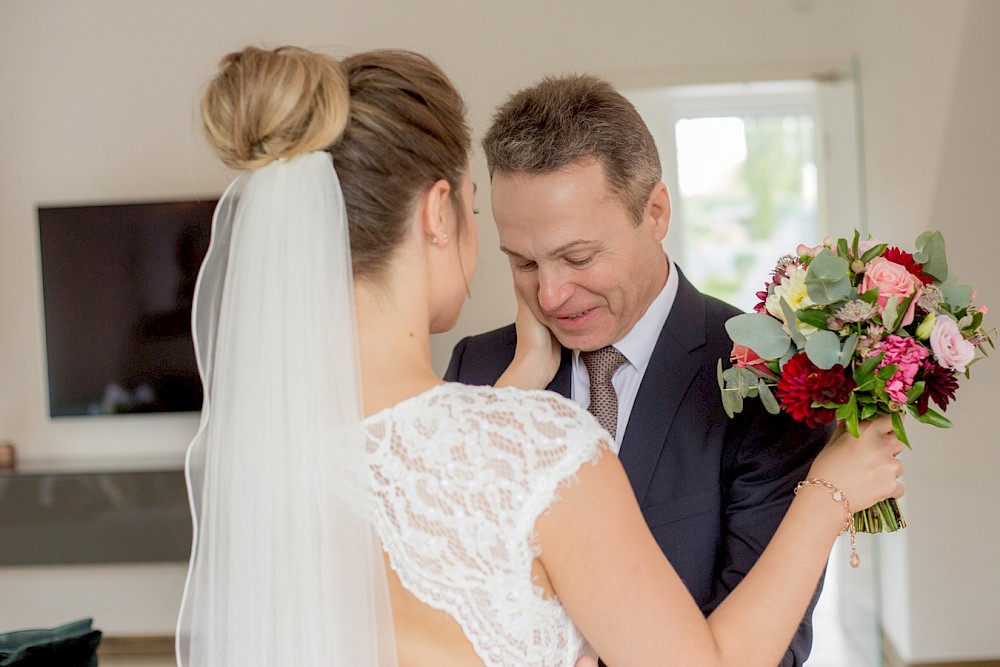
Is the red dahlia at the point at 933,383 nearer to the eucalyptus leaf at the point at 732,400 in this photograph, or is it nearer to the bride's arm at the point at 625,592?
the eucalyptus leaf at the point at 732,400

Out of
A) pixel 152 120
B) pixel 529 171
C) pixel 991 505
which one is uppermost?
pixel 152 120

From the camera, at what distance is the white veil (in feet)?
4.19

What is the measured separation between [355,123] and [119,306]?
428 centimetres

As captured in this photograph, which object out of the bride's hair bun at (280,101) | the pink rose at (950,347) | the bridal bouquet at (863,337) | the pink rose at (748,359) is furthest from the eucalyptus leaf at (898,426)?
the bride's hair bun at (280,101)

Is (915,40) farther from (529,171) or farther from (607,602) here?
(607,602)

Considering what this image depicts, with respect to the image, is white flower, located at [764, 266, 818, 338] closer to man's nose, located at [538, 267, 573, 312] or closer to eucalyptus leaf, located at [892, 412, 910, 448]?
eucalyptus leaf, located at [892, 412, 910, 448]

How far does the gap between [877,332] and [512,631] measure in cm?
73

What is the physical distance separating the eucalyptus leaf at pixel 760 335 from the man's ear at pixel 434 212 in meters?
0.52

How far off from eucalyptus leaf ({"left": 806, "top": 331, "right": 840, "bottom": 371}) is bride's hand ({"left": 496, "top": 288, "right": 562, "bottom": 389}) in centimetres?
66

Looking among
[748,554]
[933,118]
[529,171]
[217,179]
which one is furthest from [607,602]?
[217,179]

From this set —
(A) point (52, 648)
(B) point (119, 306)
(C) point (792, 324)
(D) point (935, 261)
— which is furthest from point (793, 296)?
(B) point (119, 306)

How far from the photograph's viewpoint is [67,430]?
536 cm

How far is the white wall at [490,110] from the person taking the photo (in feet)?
14.3

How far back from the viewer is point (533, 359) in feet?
6.71
